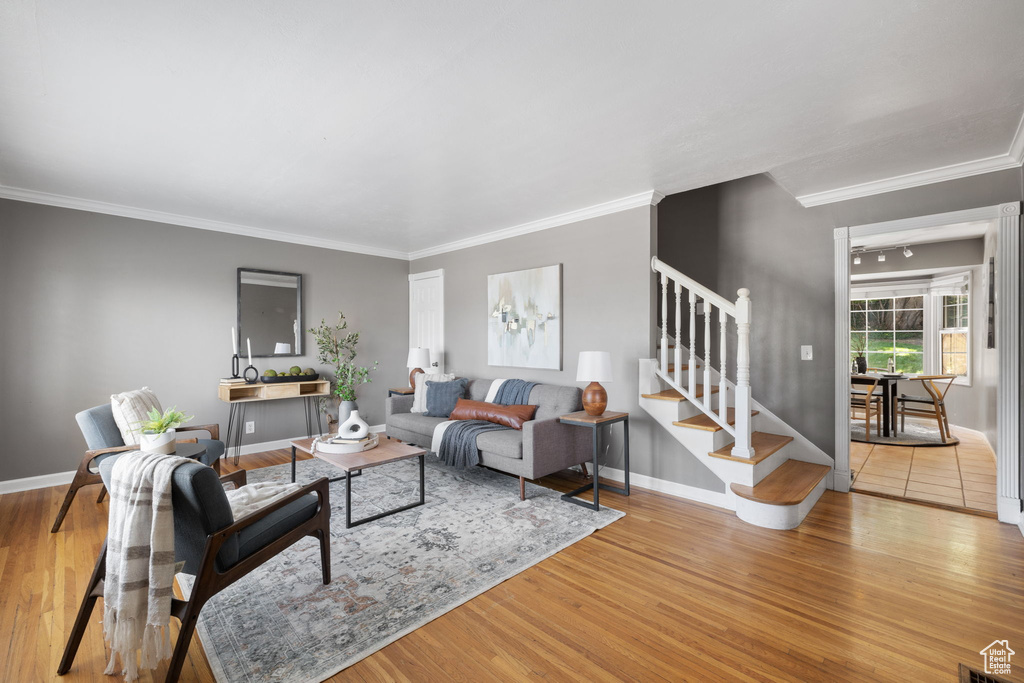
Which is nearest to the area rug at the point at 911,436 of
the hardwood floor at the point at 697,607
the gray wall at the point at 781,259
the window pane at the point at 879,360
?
the window pane at the point at 879,360

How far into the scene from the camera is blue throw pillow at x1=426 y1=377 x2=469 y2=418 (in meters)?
4.74

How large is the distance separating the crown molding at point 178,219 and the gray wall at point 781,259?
377cm

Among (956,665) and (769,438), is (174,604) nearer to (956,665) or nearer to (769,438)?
(956,665)

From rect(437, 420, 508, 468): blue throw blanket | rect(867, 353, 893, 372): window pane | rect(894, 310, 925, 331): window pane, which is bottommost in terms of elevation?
rect(437, 420, 508, 468): blue throw blanket

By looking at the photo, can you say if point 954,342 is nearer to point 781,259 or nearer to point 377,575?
point 781,259

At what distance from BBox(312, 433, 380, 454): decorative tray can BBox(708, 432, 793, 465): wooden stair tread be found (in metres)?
2.51

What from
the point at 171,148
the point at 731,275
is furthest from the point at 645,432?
the point at 171,148

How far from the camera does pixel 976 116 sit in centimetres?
250

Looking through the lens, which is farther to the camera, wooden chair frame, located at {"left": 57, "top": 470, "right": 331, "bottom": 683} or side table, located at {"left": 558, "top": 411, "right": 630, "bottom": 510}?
side table, located at {"left": 558, "top": 411, "right": 630, "bottom": 510}

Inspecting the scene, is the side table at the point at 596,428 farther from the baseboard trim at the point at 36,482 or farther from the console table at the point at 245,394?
the baseboard trim at the point at 36,482

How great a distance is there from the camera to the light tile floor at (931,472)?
357cm

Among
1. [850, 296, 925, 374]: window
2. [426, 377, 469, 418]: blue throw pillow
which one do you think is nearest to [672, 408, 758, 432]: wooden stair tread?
[426, 377, 469, 418]: blue throw pillow

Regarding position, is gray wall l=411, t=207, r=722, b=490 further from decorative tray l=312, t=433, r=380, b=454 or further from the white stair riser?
decorative tray l=312, t=433, r=380, b=454

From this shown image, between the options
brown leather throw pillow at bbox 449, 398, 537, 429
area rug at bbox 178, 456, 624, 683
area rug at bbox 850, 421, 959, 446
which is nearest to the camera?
area rug at bbox 178, 456, 624, 683
